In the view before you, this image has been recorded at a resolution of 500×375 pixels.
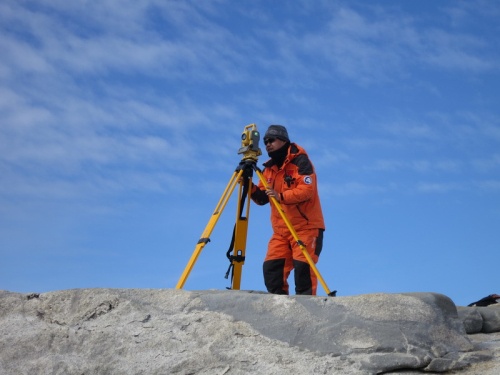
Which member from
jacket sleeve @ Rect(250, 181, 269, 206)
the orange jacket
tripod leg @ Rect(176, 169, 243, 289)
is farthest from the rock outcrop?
jacket sleeve @ Rect(250, 181, 269, 206)

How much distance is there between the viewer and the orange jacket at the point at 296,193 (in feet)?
20.5

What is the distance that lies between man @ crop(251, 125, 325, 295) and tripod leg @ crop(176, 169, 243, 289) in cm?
33

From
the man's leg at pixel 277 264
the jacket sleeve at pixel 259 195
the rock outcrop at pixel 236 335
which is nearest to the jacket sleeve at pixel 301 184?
the jacket sleeve at pixel 259 195

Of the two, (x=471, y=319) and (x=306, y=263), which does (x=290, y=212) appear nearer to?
(x=306, y=263)

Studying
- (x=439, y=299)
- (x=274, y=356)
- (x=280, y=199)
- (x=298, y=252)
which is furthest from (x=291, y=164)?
(x=274, y=356)

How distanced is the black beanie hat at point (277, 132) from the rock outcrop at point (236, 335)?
2423 mm

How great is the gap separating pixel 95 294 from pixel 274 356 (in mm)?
1396

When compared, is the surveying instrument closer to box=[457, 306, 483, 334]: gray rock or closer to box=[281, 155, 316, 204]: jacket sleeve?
box=[281, 155, 316, 204]: jacket sleeve

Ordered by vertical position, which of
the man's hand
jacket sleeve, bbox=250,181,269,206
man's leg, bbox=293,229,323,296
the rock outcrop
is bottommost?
the rock outcrop

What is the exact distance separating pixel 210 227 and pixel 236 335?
1.95 metres

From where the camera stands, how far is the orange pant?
6207mm

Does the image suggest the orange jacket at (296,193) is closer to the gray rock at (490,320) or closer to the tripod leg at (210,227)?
the tripod leg at (210,227)

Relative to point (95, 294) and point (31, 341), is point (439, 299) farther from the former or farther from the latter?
point (31, 341)

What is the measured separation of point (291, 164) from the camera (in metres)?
6.50
